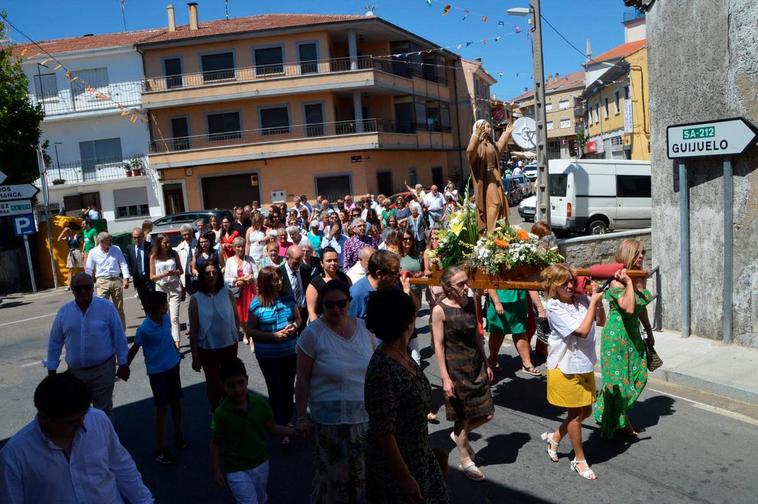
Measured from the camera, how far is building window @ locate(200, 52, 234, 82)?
36.3m

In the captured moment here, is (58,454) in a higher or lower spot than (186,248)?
lower

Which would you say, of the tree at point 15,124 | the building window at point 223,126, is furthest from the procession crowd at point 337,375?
the building window at point 223,126

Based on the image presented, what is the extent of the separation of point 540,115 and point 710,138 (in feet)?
21.7

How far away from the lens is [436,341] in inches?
220

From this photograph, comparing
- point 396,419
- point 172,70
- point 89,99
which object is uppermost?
point 172,70

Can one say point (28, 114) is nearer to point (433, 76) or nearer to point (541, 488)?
point (541, 488)

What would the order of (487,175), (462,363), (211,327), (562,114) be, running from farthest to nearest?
(562,114), (487,175), (211,327), (462,363)

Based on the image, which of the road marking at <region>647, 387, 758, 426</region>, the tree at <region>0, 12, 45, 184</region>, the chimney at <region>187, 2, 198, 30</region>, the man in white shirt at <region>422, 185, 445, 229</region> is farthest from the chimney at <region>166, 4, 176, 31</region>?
the road marking at <region>647, 387, 758, 426</region>

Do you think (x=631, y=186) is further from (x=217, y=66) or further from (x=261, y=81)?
(x=217, y=66)

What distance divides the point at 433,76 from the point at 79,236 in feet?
97.3

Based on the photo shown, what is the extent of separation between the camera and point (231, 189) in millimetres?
37281

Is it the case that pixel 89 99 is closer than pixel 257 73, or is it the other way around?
pixel 257 73

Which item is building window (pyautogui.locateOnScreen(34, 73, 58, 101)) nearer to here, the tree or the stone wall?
the tree

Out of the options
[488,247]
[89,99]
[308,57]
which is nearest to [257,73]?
[308,57]
